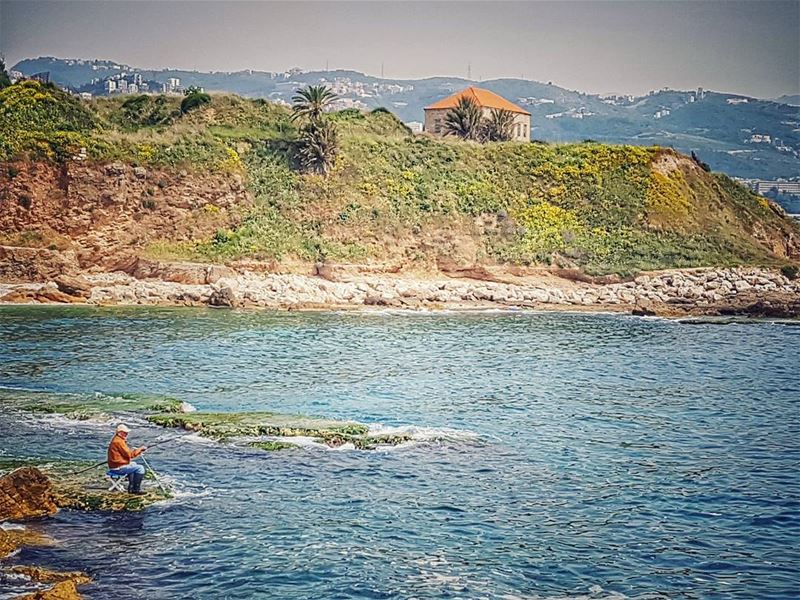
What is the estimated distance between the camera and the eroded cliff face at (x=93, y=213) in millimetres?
48562

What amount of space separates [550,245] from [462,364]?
25659 millimetres

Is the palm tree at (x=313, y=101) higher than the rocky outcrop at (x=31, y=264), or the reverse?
the palm tree at (x=313, y=101)

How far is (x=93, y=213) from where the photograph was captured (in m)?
51.7

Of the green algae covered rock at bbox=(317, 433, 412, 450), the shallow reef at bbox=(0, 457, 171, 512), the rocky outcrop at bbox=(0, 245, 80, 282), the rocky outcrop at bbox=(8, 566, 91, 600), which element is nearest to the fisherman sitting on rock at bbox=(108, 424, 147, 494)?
the shallow reef at bbox=(0, 457, 171, 512)

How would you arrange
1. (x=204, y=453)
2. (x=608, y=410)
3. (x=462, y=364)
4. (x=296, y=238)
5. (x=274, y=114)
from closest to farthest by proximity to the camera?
(x=204, y=453) < (x=608, y=410) < (x=462, y=364) < (x=296, y=238) < (x=274, y=114)

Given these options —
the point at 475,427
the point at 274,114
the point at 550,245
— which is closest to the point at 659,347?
the point at 475,427

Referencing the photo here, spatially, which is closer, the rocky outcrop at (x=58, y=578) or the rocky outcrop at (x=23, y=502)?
the rocky outcrop at (x=58, y=578)

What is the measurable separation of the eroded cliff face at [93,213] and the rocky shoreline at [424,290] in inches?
69.5

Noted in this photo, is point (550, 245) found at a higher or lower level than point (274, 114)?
lower

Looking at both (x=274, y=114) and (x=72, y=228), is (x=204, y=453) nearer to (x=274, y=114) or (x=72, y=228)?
(x=72, y=228)

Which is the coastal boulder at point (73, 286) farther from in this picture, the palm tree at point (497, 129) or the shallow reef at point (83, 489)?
the palm tree at point (497, 129)

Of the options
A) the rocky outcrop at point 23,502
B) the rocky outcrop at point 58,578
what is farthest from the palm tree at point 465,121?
the rocky outcrop at point 58,578

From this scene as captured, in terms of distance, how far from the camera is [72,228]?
50.9 meters

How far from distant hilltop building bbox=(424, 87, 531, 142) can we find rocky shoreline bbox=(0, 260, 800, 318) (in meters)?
26.8
